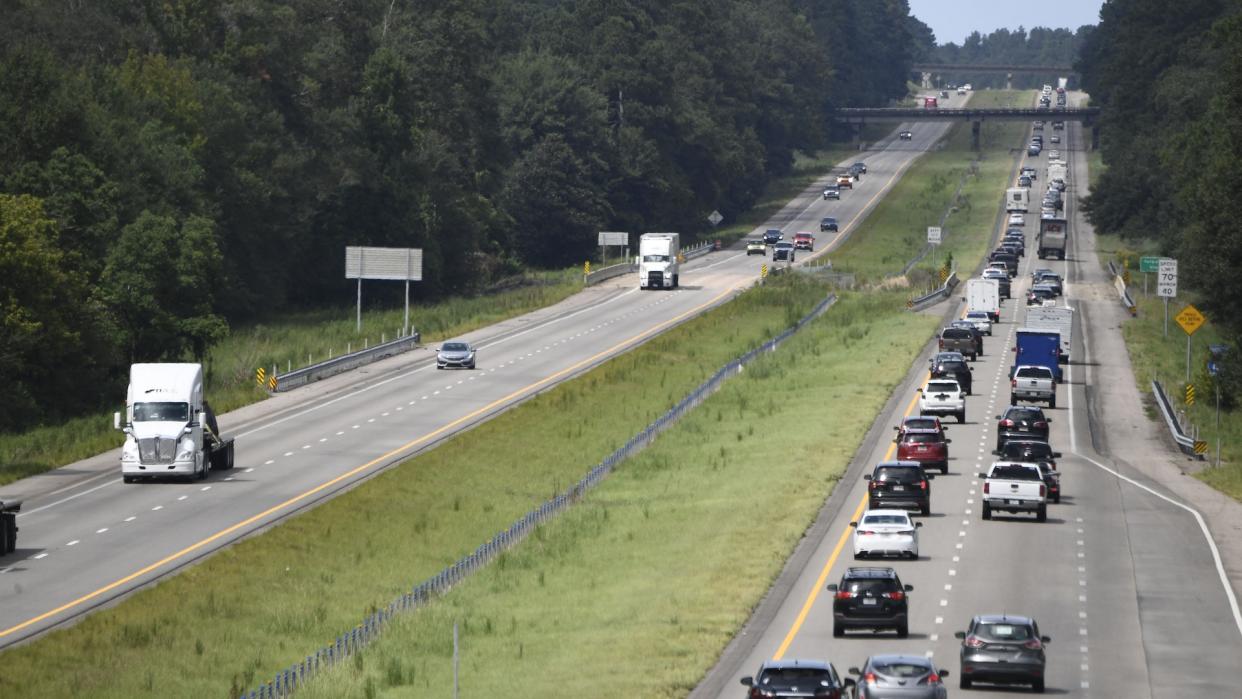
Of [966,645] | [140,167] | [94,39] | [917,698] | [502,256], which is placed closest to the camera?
[917,698]

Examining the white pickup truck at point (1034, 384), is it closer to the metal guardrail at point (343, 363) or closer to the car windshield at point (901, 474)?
the car windshield at point (901, 474)

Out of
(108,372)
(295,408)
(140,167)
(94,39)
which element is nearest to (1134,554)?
(295,408)

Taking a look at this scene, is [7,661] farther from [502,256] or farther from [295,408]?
[502,256]

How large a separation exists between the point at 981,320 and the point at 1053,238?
4939 centimetres

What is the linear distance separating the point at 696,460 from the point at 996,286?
4432 cm

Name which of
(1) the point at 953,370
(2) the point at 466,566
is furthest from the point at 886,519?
(1) the point at 953,370

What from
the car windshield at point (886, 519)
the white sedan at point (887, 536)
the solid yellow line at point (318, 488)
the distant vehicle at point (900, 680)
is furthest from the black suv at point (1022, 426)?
the distant vehicle at point (900, 680)

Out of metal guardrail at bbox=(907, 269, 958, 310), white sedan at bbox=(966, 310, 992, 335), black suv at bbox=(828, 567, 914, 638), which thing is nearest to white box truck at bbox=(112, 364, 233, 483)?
black suv at bbox=(828, 567, 914, 638)

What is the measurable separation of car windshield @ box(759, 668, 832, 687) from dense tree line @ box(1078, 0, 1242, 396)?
5853 cm

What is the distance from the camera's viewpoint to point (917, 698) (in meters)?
30.8

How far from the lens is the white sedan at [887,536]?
4897 centimetres

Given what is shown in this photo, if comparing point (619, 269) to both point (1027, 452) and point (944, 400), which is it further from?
point (1027, 452)

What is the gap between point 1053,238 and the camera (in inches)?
6058

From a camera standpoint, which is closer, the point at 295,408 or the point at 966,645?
the point at 966,645
